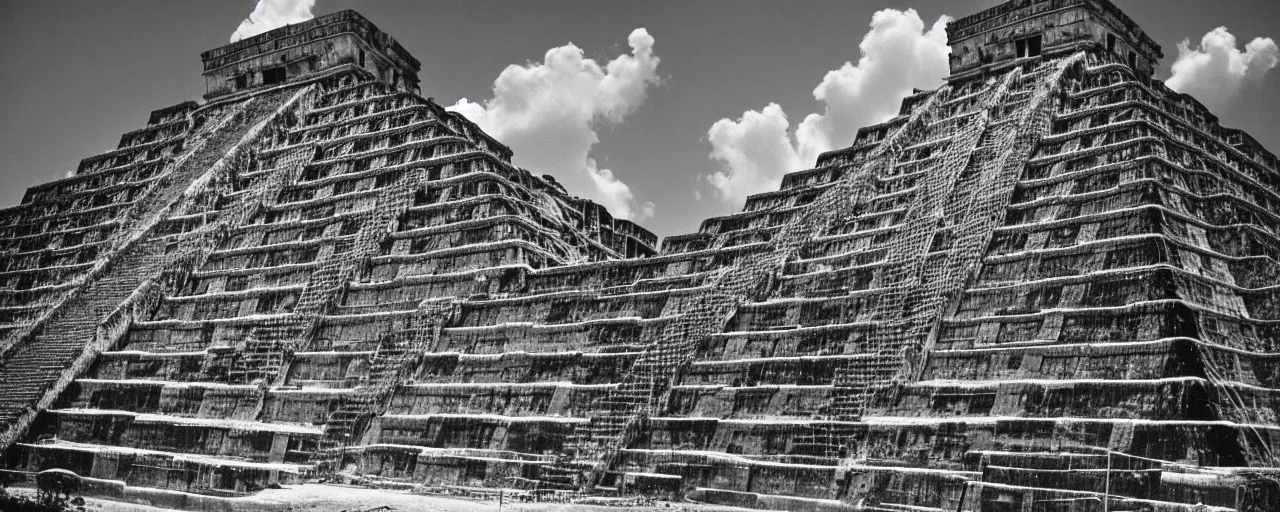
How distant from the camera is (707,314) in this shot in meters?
34.6

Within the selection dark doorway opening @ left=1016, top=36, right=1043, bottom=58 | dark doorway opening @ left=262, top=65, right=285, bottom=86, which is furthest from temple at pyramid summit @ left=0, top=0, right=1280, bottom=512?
dark doorway opening @ left=262, top=65, right=285, bottom=86

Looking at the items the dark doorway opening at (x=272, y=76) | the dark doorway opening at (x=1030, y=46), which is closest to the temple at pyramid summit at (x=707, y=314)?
the dark doorway opening at (x=1030, y=46)

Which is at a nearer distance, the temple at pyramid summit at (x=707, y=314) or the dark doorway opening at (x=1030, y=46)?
the temple at pyramid summit at (x=707, y=314)

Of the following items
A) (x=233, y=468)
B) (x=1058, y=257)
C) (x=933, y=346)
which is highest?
(x=1058, y=257)

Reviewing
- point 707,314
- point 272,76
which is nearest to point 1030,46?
point 707,314

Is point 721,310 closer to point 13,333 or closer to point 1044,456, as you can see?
point 1044,456

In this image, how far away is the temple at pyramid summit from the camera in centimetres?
2647

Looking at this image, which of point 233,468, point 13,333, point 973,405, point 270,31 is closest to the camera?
point 973,405

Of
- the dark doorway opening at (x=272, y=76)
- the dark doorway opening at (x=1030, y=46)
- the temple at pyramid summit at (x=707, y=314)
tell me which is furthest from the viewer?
the dark doorway opening at (x=272, y=76)

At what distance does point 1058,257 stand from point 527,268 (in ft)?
56.6

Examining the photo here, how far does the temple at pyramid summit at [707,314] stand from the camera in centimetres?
2647

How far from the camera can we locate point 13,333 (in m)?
45.3

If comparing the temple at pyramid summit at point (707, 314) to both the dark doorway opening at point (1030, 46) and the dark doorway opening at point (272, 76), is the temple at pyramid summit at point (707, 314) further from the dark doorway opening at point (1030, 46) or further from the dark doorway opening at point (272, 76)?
the dark doorway opening at point (272, 76)

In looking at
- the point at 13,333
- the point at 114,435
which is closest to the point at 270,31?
the point at 13,333
